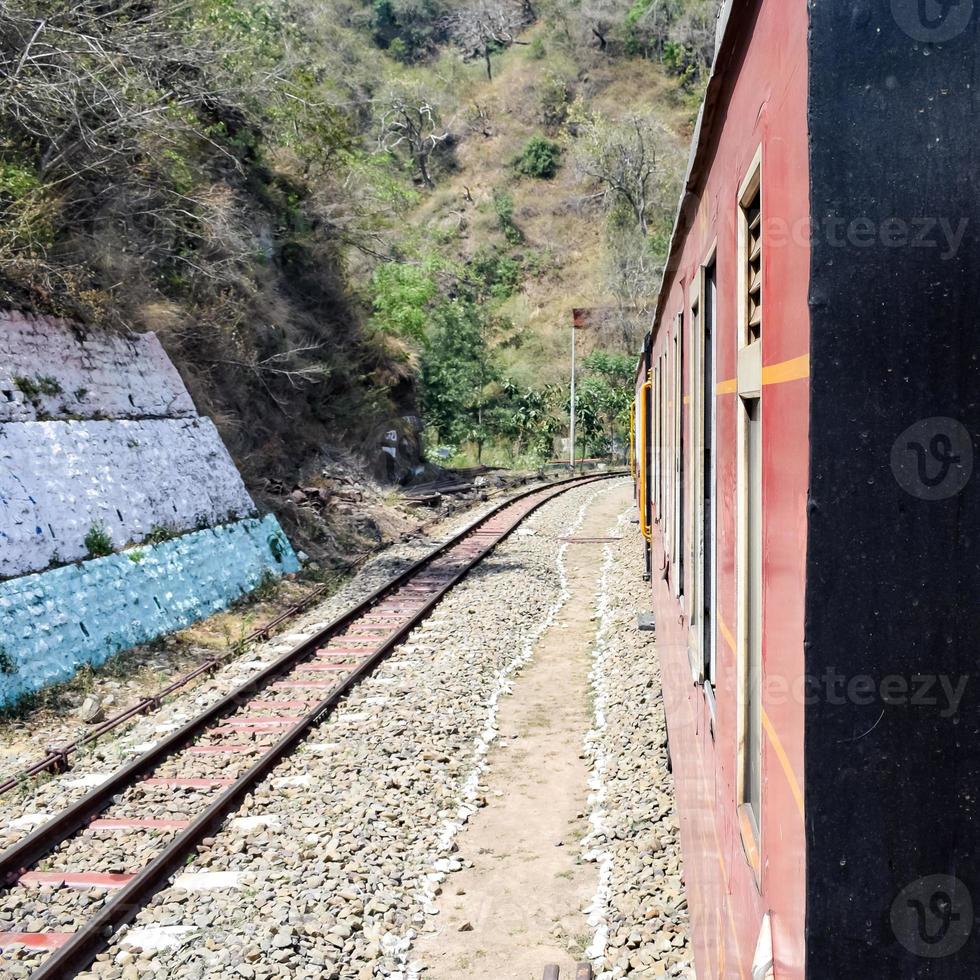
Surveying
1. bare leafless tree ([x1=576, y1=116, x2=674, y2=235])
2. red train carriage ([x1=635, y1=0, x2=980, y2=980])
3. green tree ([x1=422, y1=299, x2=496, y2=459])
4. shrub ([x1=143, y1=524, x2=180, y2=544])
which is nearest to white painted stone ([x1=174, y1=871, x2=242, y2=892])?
red train carriage ([x1=635, y1=0, x2=980, y2=980])

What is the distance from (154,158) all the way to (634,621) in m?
12.5

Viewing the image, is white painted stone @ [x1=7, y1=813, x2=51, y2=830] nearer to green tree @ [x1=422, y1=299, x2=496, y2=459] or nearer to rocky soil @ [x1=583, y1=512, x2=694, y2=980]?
rocky soil @ [x1=583, y1=512, x2=694, y2=980]

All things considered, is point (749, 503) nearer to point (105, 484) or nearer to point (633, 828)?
point (633, 828)

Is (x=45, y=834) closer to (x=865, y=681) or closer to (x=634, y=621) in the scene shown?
(x=865, y=681)

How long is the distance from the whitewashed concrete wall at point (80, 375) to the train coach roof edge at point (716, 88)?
10.2 meters

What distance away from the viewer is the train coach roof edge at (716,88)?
231 centimetres

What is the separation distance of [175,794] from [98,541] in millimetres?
5946

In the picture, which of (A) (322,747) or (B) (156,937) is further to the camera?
(A) (322,747)

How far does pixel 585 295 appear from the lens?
6144 cm

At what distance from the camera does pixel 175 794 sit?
7090mm

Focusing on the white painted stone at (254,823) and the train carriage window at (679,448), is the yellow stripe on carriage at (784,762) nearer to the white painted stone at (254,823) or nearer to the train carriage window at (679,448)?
the train carriage window at (679,448)

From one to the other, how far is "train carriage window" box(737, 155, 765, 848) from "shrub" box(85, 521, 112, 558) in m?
11.0

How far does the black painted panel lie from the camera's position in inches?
60.8

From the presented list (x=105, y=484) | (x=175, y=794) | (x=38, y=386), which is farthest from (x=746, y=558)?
(x=38, y=386)
